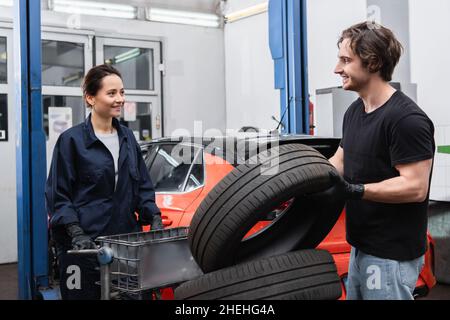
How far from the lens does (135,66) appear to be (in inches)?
277

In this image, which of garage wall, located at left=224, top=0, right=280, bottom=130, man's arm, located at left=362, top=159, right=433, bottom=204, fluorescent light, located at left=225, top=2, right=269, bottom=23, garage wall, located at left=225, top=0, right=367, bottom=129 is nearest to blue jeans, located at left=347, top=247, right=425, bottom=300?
man's arm, located at left=362, top=159, right=433, bottom=204

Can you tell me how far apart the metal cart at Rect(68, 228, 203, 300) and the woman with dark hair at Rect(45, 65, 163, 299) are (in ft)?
1.16

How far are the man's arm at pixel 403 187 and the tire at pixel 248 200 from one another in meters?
0.14

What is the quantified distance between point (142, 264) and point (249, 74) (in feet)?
18.8

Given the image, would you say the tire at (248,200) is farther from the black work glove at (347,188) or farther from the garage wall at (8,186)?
the garage wall at (8,186)

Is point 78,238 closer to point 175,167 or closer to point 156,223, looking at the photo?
point 156,223

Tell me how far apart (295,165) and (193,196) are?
1.21m

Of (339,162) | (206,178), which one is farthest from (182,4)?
(339,162)

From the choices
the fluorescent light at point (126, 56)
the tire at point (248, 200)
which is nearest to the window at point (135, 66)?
the fluorescent light at point (126, 56)

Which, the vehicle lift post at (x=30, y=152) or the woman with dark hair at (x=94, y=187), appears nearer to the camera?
the woman with dark hair at (x=94, y=187)

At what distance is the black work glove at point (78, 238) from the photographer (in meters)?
2.11
